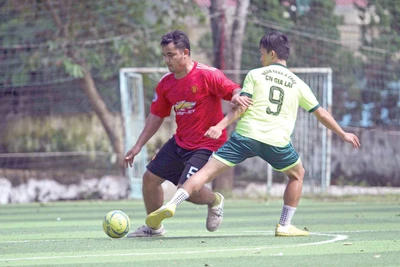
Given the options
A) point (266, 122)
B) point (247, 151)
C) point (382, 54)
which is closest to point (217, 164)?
point (247, 151)

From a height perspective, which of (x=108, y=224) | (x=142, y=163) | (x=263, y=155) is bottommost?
(x=142, y=163)

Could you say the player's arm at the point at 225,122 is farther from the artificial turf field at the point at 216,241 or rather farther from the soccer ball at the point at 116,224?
the soccer ball at the point at 116,224

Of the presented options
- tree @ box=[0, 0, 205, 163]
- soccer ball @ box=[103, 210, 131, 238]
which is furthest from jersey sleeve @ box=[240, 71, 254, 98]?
tree @ box=[0, 0, 205, 163]

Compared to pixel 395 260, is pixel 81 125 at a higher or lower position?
lower

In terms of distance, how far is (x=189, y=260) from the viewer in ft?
21.8

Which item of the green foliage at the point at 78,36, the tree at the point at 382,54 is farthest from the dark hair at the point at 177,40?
the green foliage at the point at 78,36

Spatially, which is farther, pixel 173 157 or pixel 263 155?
pixel 173 157

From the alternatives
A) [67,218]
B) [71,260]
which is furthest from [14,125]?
[71,260]

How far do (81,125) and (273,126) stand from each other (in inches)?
472

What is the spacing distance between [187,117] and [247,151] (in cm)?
80

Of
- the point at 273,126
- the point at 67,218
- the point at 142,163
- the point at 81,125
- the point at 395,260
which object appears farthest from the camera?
the point at 81,125

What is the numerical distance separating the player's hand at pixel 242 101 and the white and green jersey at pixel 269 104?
0.27 feet

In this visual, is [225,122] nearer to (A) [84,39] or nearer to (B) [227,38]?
(B) [227,38]

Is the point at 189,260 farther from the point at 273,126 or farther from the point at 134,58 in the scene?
the point at 134,58
